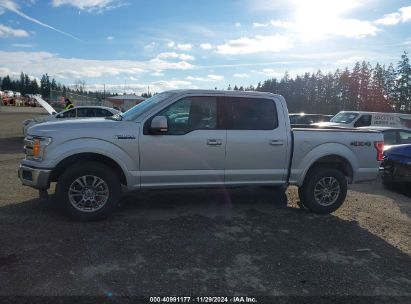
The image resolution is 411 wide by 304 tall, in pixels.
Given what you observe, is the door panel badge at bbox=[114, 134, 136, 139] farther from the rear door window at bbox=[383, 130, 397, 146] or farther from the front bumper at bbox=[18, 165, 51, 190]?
the rear door window at bbox=[383, 130, 397, 146]

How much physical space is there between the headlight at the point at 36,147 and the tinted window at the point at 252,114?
277cm

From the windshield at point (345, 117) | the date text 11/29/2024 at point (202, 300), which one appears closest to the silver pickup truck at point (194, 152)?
the date text 11/29/2024 at point (202, 300)

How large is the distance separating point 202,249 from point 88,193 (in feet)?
6.47

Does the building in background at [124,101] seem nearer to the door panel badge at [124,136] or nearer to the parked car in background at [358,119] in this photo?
the parked car in background at [358,119]

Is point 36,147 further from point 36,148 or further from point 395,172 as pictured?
point 395,172

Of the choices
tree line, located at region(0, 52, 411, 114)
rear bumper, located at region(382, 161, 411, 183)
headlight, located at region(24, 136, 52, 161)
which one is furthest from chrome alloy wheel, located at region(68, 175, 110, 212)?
tree line, located at region(0, 52, 411, 114)

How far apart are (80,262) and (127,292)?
0.89m

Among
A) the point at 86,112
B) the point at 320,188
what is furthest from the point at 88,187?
the point at 86,112

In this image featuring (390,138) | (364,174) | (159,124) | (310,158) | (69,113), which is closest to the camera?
(159,124)

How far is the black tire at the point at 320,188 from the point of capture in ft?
22.7

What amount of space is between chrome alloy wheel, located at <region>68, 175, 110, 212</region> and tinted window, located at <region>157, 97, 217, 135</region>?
1.29 meters

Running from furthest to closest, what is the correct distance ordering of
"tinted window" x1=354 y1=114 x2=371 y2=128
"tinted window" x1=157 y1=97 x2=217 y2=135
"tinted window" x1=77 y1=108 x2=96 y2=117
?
"tinted window" x1=354 y1=114 x2=371 y2=128, "tinted window" x1=77 y1=108 x2=96 y2=117, "tinted window" x1=157 y1=97 x2=217 y2=135

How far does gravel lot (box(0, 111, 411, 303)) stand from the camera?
4.12m

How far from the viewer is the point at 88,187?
5.89 metres
